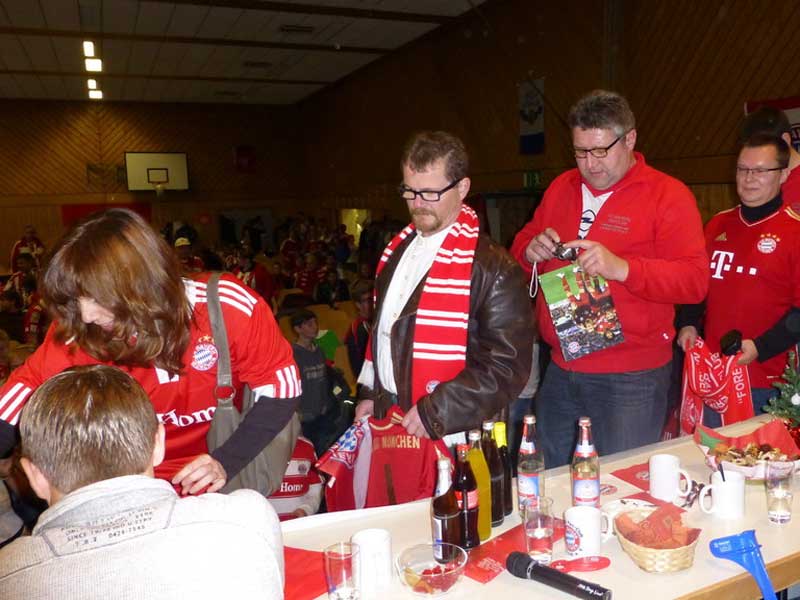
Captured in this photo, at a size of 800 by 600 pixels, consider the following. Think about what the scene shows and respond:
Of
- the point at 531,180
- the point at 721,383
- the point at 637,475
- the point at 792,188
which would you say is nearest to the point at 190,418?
the point at 637,475

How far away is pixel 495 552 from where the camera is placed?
1577mm

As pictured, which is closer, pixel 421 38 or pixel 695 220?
pixel 695 220

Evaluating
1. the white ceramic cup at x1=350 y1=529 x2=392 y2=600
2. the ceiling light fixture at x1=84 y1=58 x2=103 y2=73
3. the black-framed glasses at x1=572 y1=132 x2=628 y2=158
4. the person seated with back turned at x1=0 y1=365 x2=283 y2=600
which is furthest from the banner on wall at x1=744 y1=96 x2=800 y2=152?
the ceiling light fixture at x1=84 y1=58 x2=103 y2=73

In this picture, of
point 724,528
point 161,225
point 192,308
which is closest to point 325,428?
point 192,308

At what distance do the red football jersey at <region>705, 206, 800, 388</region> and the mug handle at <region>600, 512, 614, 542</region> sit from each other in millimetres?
1533

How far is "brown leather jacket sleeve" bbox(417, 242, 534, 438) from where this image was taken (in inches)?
81.9

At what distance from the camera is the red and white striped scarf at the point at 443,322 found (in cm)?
216

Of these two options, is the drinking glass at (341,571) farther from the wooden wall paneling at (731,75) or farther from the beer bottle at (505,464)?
the wooden wall paneling at (731,75)

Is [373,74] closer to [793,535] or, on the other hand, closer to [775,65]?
[775,65]

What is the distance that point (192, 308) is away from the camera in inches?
71.2

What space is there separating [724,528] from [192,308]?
147cm

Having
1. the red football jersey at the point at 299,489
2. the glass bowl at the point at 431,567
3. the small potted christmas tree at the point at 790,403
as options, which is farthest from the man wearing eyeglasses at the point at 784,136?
the red football jersey at the point at 299,489

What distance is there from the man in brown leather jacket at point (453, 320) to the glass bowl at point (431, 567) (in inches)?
23.7

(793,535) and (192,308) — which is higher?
(192,308)
